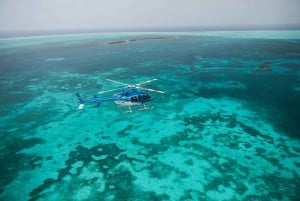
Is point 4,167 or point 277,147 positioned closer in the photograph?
point 4,167

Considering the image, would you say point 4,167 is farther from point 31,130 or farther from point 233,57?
point 233,57

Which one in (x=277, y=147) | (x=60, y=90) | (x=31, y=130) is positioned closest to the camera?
(x=277, y=147)

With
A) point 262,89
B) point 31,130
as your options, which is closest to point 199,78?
point 262,89

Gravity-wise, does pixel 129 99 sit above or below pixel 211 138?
above

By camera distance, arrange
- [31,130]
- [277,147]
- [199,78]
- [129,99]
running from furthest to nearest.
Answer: [199,78] → [129,99] → [31,130] → [277,147]

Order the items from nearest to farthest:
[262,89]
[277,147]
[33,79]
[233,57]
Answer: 1. [277,147]
2. [262,89]
3. [33,79]
4. [233,57]

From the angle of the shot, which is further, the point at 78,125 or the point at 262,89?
the point at 262,89

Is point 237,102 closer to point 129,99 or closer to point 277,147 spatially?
point 277,147

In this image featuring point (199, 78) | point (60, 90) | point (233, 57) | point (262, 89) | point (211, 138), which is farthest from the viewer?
point (233, 57)

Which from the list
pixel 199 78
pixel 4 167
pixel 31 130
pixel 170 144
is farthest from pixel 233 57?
pixel 4 167
